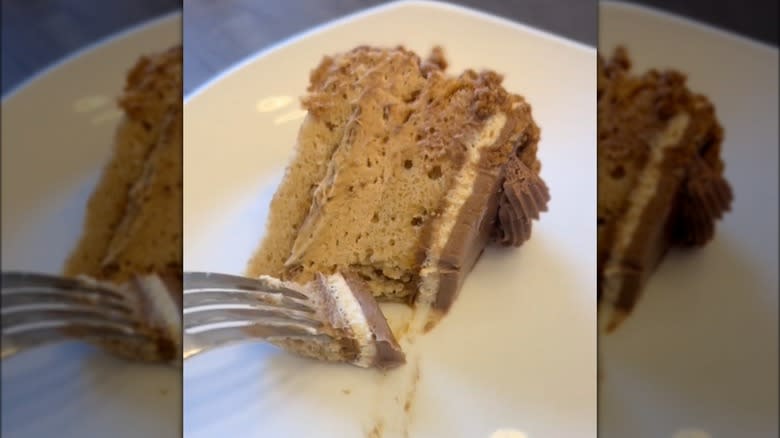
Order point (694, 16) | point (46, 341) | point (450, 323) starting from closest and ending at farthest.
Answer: point (46, 341) < point (450, 323) < point (694, 16)

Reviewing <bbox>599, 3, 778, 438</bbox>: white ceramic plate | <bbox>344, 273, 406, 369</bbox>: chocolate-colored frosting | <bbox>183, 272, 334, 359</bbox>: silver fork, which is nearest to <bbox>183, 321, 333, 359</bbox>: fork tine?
<bbox>183, 272, 334, 359</bbox>: silver fork

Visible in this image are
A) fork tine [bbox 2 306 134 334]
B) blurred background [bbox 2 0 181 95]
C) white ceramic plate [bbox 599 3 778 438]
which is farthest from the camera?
blurred background [bbox 2 0 181 95]

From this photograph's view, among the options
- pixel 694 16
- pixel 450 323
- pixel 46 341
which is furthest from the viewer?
pixel 694 16

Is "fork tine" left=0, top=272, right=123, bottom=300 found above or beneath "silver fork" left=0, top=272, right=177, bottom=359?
above

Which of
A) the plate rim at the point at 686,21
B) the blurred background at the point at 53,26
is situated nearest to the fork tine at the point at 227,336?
the blurred background at the point at 53,26

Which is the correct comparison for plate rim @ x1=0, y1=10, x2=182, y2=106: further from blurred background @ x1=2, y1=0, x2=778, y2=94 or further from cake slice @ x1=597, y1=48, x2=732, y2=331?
cake slice @ x1=597, y1=48, x2=732, y2=331

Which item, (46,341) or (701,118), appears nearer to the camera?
(46,341)

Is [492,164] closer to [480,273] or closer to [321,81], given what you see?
[480,273]

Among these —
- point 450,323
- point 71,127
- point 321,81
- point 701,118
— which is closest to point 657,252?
point 701,118

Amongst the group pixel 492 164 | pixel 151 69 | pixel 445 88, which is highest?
pixel 151 69
